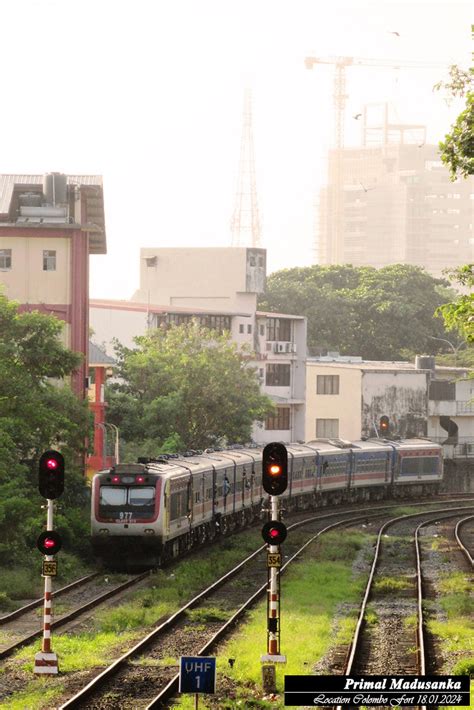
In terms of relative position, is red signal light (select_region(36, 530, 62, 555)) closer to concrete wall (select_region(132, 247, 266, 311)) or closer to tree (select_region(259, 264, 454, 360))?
concrete wall (select_region(132, 247, 266, 311))

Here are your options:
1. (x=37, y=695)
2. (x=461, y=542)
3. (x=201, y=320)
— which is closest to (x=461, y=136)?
(x=37, y=695)

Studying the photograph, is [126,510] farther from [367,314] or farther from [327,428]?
[367,314]

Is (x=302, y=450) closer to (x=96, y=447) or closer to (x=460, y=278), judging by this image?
(x=96, y=447)

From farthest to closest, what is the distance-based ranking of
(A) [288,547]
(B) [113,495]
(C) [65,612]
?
(A) [288,547]
(B) [113,495]
(C) [65,612]

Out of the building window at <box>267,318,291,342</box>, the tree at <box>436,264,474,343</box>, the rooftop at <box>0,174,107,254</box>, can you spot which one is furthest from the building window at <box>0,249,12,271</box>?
the building window at <box>267,318,291,342</box>

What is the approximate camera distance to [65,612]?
97.7ft

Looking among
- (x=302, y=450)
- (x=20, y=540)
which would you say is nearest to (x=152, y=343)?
(x=302, y=450)

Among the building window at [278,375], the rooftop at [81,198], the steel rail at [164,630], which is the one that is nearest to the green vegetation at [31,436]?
the steel rail at [164,630]

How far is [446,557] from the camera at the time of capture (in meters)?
43.2

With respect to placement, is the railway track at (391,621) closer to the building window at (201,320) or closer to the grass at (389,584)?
the grass at (389,584)

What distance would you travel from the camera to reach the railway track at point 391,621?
2391 centimetres

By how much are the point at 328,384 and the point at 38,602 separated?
65305 mm

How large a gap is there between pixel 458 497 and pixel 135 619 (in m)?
52.9

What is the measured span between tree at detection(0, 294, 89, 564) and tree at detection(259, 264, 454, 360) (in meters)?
77.4
